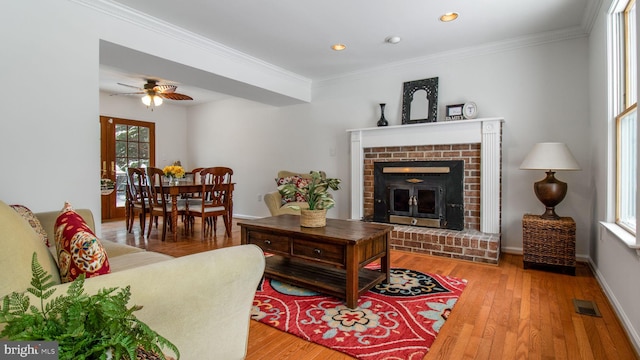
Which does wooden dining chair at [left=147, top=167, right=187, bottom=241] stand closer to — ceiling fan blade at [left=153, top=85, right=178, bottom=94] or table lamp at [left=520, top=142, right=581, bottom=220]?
ceiling fan blade at [left=153, top=85, right=178, bottom=94]

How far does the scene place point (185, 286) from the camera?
1149mm

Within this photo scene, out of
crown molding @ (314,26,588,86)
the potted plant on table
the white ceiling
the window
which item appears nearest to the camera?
the window

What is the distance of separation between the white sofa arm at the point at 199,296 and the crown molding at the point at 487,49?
3726mm

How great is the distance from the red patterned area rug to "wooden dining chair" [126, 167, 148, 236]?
2.81 m

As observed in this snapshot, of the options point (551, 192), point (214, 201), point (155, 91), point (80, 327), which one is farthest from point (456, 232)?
point (155, 91)

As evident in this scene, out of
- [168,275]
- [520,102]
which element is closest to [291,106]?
[520,102]

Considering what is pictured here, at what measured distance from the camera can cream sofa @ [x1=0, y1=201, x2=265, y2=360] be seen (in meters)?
0.99

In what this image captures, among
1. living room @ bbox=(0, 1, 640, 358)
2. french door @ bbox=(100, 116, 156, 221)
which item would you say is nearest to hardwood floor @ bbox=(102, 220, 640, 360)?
living room @ bbox=(0, 1, 640, 358)

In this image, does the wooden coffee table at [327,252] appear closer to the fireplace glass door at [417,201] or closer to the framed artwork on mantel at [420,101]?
the fireplace glass door at [417,201]

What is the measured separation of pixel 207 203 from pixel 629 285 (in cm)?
439

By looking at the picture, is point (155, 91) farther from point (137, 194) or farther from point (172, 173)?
point (137, 194)

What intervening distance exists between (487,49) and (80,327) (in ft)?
14.4

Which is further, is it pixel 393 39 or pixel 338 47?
pixel 338 47

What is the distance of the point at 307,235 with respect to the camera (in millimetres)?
2381
